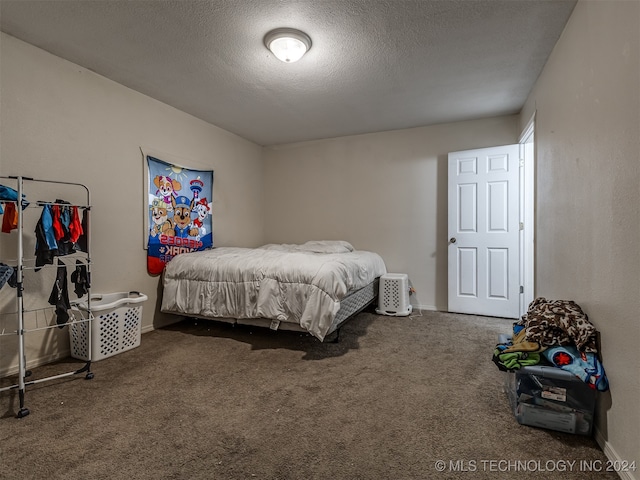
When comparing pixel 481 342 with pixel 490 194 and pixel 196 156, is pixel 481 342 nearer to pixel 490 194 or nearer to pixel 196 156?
pixel 490 194

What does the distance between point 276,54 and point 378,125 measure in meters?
2.02

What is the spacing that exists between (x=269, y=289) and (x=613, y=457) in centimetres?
220

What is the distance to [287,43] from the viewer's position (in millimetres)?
2176

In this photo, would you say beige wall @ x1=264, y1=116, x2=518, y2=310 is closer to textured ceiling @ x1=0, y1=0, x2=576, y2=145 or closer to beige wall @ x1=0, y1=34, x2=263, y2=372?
textured ceiling @ x1=0, y1=0, x2=576, y2=145

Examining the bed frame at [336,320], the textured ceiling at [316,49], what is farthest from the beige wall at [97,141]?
the bed frame at [336,320]

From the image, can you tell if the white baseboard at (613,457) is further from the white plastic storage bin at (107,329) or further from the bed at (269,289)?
the white plastic storage bin at (107,329)

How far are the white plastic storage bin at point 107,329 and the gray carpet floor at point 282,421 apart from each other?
0.34ft

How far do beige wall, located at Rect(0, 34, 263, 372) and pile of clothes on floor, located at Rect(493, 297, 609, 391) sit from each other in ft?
10.0

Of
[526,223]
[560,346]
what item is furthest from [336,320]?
[526,223]

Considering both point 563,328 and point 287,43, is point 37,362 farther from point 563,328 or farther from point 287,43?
point 563,328

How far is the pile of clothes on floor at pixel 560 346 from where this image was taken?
1.46 meters

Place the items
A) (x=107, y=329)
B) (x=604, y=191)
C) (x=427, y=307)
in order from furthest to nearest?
(x=427, y=307) → (x=107, y=329) → (x=604, y=191)

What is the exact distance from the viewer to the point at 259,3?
188 cm

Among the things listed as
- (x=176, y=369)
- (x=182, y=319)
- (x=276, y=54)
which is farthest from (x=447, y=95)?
(x=182, y=319)
